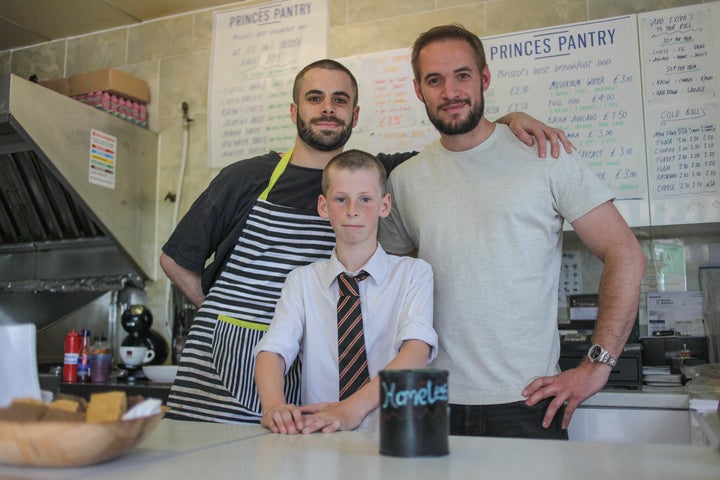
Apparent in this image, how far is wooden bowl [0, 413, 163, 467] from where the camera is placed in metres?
0.68

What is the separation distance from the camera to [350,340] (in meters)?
1.38

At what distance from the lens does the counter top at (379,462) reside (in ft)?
2.21

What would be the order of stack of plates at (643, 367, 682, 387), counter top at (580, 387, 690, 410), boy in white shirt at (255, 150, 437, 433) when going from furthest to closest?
stack of plates at (643, 367, 682, 387) < counter top at (580, 387, 690, 410) < boy in white shirt at (255, 150, 437, 433)

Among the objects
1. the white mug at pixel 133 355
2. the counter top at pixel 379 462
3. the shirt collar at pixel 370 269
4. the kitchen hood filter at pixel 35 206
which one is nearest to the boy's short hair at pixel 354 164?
the shirt collar at pixel 370 269

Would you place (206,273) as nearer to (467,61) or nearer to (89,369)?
(467,61)

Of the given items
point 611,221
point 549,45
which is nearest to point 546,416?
point 611,221

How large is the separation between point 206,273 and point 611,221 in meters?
0.98

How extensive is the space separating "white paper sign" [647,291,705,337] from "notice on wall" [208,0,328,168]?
156 cm

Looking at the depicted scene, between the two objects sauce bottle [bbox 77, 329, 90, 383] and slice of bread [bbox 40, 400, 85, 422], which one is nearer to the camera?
slice of bread [bbox 40, 400, 85, 422]

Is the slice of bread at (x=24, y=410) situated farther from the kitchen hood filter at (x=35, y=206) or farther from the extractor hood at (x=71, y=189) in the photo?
the kitchen hood filter at (x=35, y=206)

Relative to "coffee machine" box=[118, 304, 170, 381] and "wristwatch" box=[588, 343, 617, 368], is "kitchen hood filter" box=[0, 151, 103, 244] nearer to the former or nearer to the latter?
"coffee machine" box=[118, 304, 170, 381]

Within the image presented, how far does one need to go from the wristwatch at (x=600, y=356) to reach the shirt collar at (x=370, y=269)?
471 millimetres

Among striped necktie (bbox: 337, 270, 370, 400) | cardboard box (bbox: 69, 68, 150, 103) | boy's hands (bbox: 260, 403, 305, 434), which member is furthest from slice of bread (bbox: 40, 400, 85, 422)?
cardboard box (bbox: 69, 68, 150, 103)

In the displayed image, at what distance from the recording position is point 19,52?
12.4ft
